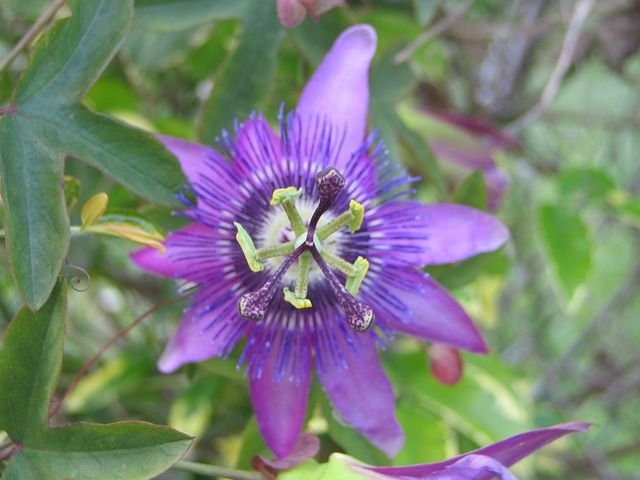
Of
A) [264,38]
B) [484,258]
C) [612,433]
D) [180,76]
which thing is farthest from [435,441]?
[612,433]

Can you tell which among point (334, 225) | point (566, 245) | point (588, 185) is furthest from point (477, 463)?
point (588, 185)

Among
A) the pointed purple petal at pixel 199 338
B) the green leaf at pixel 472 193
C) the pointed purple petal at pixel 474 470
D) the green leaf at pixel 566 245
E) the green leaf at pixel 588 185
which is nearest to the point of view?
the pointed purple petal at pixel 474 470

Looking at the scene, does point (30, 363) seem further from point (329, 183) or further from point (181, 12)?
point (181, 12)

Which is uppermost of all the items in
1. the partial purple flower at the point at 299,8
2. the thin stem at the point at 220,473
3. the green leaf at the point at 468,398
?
the partial purple flower at the point at 299,8

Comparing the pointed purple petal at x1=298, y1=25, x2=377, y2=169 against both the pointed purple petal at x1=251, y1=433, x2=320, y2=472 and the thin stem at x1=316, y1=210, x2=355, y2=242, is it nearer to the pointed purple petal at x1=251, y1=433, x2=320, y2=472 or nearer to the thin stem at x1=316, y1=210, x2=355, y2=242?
the thin stem at x1=316, y1=210, x2=355, y2=242

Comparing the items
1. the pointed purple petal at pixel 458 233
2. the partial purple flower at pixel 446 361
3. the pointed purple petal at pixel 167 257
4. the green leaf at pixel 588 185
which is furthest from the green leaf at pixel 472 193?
the green leaf at pixel 588 185

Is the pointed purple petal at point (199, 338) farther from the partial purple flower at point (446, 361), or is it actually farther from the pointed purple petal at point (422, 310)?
the partial purple flower at point (446, 361)
